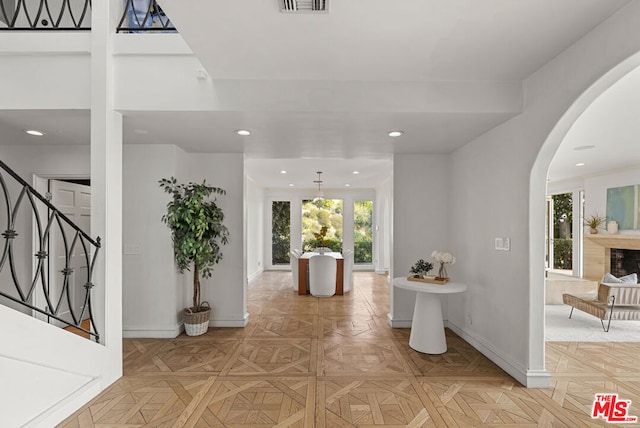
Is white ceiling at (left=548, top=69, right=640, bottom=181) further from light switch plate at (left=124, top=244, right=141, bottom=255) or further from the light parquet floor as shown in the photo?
light switch plate at (left=124, top=244, right=141, bottom=255)

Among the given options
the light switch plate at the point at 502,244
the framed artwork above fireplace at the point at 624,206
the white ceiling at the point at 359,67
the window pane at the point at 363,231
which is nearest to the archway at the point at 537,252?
the light switch plate at the point at 502,244

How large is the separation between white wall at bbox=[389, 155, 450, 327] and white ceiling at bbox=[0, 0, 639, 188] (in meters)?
0.35

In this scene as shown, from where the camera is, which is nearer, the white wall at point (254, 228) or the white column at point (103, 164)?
the white column at point (103, 164)

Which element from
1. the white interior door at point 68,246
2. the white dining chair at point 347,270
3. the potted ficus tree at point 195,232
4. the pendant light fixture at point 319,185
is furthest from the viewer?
the pendant light fixture at point 319,185

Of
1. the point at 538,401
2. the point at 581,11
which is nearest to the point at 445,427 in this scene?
the point at 538,401

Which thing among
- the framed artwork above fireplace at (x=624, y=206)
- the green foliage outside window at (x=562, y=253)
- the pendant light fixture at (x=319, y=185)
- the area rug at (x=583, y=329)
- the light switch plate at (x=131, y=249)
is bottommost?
the area rug at (x=583, y=329)

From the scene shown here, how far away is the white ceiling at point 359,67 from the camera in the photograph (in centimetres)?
205

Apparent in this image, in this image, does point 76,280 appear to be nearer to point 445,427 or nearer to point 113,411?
point 113,411

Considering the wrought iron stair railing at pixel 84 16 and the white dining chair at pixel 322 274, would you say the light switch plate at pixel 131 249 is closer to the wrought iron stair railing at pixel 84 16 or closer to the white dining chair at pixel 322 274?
the wrought iron stair railing at pixel 84 16

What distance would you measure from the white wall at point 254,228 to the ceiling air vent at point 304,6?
6.11m

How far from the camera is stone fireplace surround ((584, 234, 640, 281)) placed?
21.7 feet

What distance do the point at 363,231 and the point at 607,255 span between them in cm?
545

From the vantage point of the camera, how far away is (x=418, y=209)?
476 cm

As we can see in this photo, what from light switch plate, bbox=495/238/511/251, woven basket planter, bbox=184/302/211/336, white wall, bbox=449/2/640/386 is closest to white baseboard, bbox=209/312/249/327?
woven basket planter, bbox=184/302/211/336
